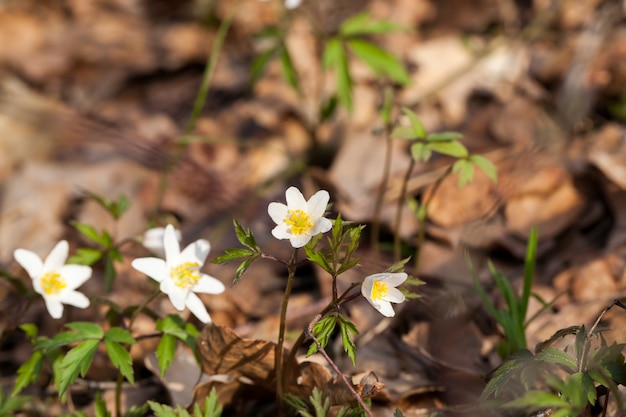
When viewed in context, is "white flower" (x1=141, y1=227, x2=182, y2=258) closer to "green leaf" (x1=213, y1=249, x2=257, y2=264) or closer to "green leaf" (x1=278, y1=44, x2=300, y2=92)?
"green leaf" (x1=213, y1=249, x2=257, y2=264)

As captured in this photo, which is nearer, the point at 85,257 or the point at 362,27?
the point at 85,257

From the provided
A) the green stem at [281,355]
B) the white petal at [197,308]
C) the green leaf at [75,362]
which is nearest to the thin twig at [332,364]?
the green stem at [281,355]

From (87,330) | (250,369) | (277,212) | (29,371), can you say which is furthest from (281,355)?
(29,371)

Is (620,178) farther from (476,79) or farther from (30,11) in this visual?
(30,11)

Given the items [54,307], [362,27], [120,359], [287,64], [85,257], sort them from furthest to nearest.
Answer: [287,64]
[362,27]
[85,257]
[54,307]
[120,359]

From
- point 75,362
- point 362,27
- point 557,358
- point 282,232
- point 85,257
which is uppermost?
point 362,27

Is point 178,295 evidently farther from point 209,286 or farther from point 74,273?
point 74,273
